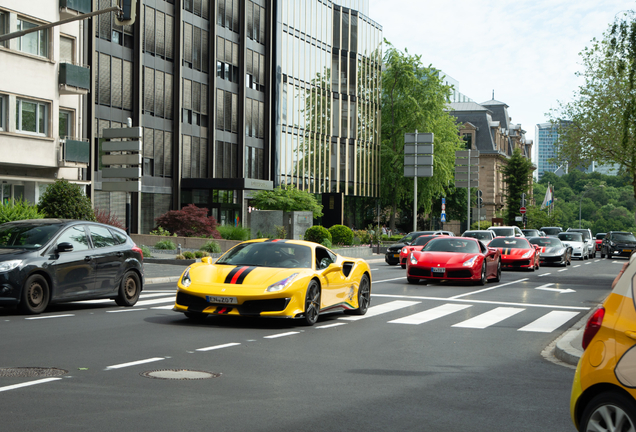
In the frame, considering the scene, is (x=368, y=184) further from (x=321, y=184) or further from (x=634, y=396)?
(x=634, y=396)

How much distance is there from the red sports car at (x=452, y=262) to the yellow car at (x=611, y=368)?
17121 mm

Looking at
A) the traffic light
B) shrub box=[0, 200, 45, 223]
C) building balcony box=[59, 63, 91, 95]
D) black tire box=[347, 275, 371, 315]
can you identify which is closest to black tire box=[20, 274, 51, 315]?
black tire box=[347, 275, 371, 315]

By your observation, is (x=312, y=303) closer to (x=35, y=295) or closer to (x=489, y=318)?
(x=489, y=318)

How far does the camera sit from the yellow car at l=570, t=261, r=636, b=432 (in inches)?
177

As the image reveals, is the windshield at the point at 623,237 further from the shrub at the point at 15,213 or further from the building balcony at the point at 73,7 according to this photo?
the shrub at the point at 15,213

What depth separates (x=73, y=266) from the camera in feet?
43.8

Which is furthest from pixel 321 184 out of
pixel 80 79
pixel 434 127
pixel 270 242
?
pixel 270 242

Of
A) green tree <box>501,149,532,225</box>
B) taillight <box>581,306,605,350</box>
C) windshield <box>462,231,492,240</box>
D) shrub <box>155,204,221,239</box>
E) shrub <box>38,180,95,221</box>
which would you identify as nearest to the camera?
taillight <box>581,306,605,350</box>

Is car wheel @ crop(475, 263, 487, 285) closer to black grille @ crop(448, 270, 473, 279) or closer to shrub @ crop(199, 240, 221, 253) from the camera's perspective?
black grille @ crop(448, 270, 473, 279)

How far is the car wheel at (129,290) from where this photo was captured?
14.6m

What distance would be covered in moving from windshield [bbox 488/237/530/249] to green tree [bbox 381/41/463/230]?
3820 cm

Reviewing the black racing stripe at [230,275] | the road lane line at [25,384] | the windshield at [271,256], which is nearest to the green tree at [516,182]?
the windshield at [271,256]

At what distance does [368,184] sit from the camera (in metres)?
71.1

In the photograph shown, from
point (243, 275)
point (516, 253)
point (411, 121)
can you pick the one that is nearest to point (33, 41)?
point (516, 253)
